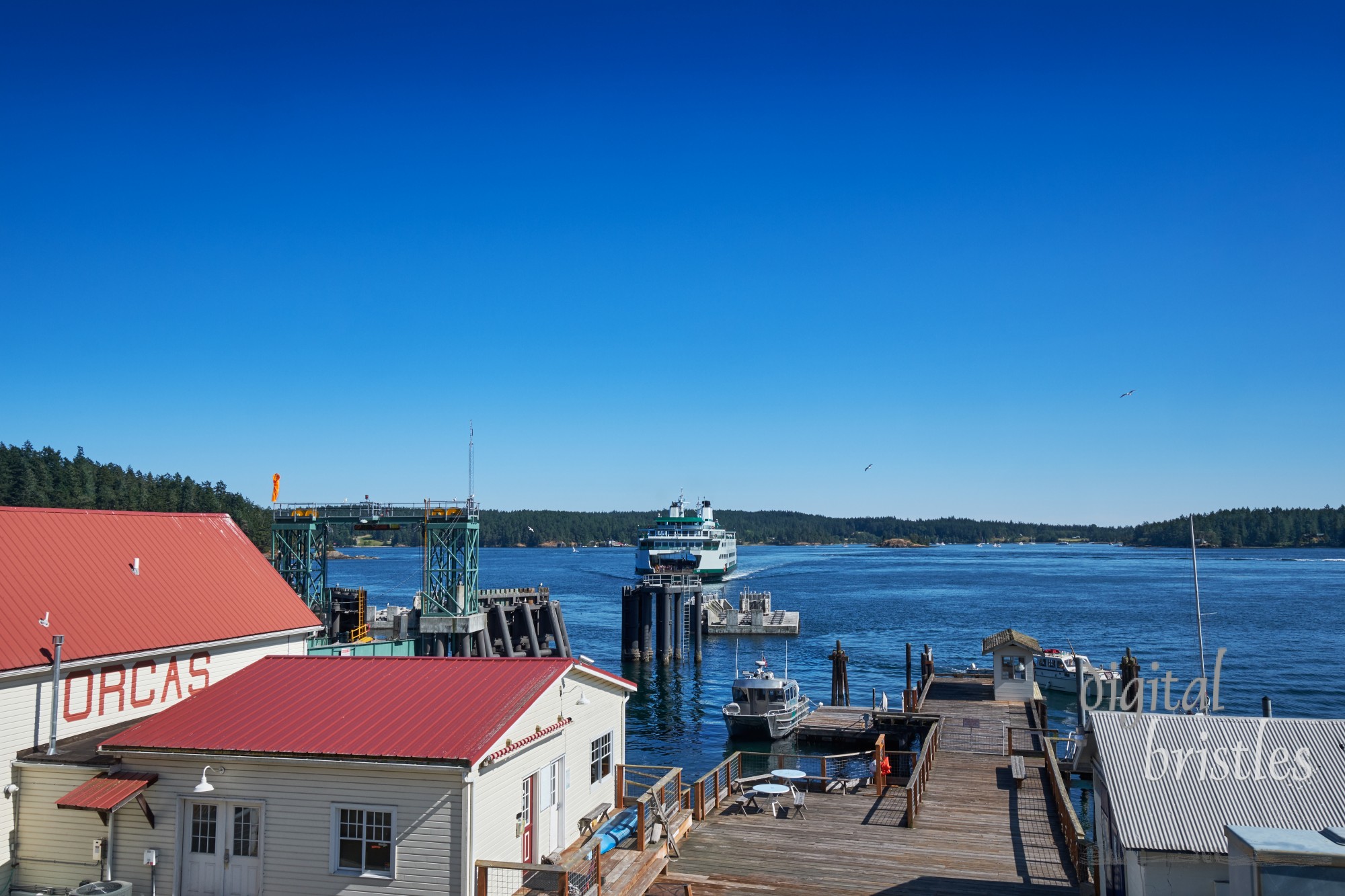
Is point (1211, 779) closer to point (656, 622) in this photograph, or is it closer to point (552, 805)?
point (552, 805)

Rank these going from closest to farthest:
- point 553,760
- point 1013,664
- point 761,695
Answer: point 553,760, point 1013,664, point 761,695

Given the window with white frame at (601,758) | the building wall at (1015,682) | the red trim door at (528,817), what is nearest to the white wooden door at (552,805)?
the red trim door at (528,817)

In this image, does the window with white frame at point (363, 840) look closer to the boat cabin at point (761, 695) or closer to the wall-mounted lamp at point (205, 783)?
the wall-mounted lamp at point (205, 783)

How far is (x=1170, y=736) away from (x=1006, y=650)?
25914 mm

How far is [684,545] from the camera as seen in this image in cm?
12306

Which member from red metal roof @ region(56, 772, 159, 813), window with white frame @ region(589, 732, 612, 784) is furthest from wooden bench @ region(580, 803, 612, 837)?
red metal roof @ region(56, 772, 159, 813)

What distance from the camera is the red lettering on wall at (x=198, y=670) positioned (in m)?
22.2

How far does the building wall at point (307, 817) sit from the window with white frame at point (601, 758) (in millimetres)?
5244

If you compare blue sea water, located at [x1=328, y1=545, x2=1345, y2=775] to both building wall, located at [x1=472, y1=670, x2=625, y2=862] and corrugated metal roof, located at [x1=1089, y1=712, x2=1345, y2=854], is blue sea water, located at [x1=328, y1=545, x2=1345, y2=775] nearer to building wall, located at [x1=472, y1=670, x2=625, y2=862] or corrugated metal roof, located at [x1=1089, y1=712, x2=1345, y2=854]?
building wall, located at [x1=472, y1=670, x2=625, y2=862]

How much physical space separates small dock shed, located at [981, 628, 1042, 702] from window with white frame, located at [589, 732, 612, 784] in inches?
864

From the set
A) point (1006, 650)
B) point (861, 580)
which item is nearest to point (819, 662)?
point (1006, 650)

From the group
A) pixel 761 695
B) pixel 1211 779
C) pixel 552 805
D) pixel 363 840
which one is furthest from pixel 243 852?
pixel 761 695

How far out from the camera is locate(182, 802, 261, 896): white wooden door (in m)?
15.4

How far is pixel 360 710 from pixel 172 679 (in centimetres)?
810
